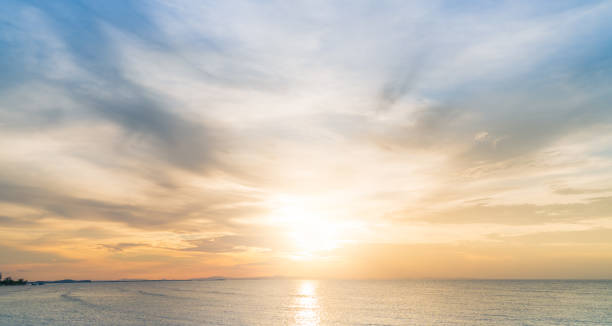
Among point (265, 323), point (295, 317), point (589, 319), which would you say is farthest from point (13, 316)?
point (589, 319)

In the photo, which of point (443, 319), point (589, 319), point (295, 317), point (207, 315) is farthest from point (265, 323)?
point (589, 319)

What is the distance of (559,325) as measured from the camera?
7369 centimetres

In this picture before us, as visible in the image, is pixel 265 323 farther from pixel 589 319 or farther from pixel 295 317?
pixel 589 319

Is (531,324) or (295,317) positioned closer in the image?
(531,324)

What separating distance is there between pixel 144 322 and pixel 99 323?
9.23 meters

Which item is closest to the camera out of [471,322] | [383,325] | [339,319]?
[383,325]

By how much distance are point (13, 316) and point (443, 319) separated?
108m

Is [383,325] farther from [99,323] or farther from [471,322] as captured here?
[99,323]

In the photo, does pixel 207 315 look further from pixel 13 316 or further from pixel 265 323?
pixel 13 316

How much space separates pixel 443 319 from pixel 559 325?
23.5 metres

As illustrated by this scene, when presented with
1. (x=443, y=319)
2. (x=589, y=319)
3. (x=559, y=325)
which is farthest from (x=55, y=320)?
(x=589, y=319)

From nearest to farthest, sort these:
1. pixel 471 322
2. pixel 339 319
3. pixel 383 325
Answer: pixel 383 325 → pixel 471 322 → pixel 339 319

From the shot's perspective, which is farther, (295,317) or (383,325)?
(295,317)

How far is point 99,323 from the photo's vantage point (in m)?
74.1
